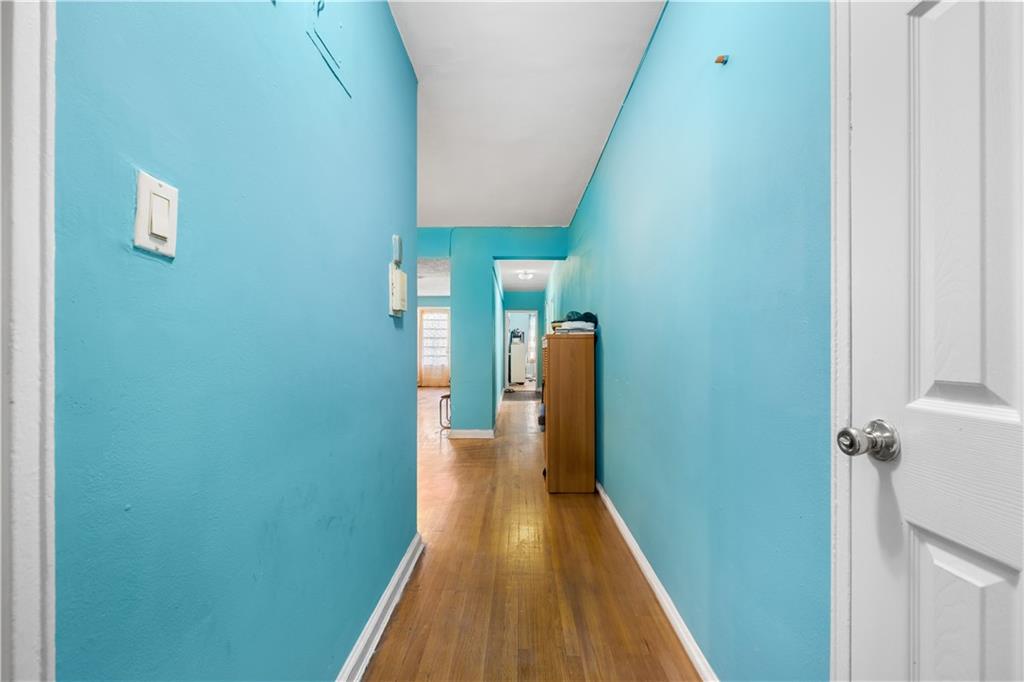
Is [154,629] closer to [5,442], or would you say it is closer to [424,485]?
[5,442]

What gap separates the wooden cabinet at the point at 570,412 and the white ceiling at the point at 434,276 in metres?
2.63

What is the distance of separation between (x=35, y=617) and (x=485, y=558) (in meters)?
1.94

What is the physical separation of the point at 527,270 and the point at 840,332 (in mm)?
6476

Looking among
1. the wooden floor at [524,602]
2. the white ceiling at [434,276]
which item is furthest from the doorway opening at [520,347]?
the wooden floor at [524,602]

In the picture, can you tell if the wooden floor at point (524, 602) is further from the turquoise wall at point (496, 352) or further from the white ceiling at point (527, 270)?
the white ceiling at point (527, 270)

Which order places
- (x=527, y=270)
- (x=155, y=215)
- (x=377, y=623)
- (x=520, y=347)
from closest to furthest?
(x=155, y=215), (x=377, y=623), (x=527, y=270), (x=520, y=347)

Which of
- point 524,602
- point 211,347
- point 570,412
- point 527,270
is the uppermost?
point 527,270

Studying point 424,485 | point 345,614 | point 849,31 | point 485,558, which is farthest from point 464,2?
point 424,485

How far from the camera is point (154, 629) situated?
2.00 ft

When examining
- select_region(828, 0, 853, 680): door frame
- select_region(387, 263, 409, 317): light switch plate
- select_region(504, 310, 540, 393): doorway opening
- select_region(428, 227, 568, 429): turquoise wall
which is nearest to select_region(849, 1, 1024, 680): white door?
select_region(828, 0, 853, 680): door frame

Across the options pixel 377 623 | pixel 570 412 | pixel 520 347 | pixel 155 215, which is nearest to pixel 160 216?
pixel 155 215

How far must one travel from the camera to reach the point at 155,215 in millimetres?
596

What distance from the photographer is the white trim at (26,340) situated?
400 mm

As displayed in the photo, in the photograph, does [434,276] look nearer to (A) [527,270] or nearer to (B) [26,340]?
(A) [527,270]
